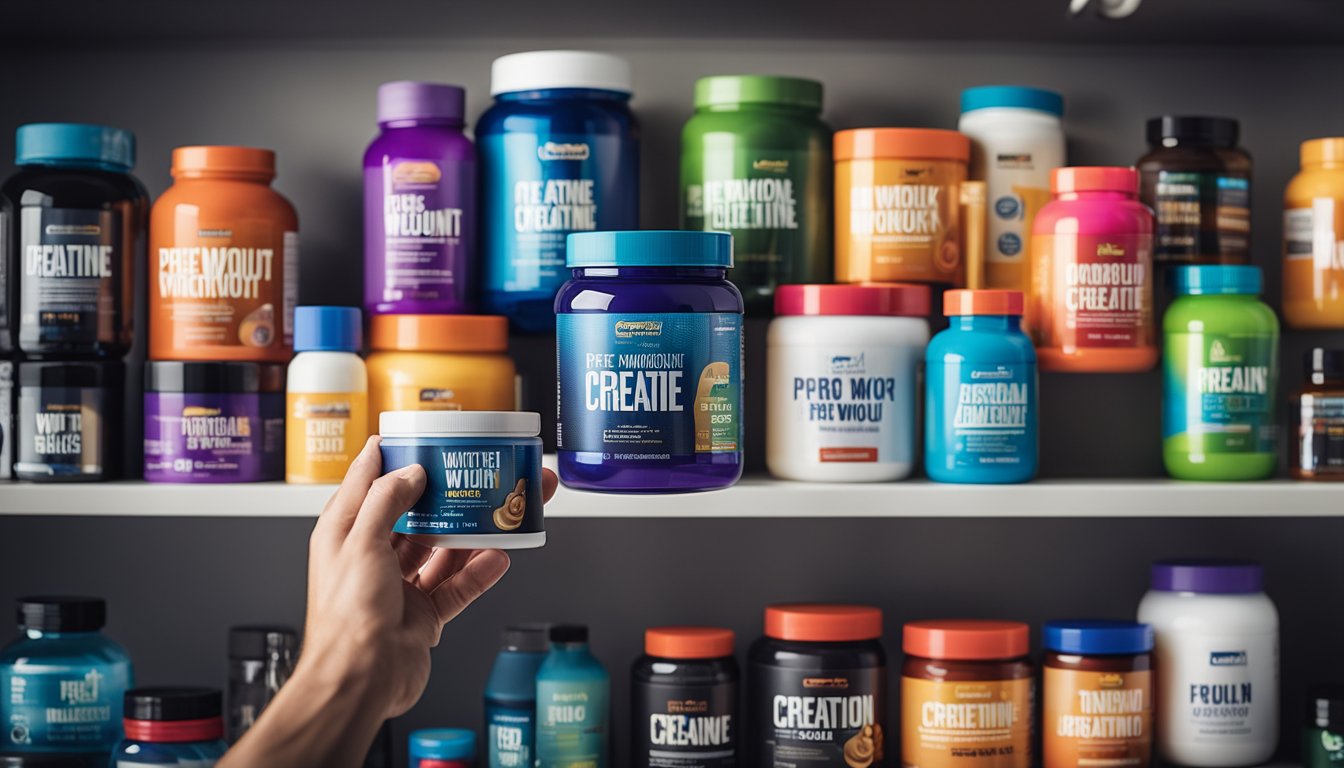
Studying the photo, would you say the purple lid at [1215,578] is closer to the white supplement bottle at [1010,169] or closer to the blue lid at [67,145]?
the white supplement bottle at [1010,169]

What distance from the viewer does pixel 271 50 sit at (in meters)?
1.46

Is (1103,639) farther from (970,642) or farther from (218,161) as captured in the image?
(218,161)

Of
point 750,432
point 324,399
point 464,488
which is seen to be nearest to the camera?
point 464,488

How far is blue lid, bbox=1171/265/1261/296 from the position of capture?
1.30 m

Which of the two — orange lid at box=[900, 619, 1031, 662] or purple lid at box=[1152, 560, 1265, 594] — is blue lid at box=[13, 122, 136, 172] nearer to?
orange lid at box=[900, 619, 1031, 662]

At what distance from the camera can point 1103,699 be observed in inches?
49.6

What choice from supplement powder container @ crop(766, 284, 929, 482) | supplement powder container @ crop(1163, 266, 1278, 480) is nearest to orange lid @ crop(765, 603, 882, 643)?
supplement powder container @ crop(766, 284, 929, 482)

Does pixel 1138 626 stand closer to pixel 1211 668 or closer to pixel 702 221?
pixel 1211 668

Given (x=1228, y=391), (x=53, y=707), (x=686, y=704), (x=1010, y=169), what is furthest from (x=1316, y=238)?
(x=53, y=707)

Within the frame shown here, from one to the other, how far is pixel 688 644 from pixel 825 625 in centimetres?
13

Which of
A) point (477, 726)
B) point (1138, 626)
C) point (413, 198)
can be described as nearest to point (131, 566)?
point (477, 726)

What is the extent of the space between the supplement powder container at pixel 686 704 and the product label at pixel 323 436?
33cm

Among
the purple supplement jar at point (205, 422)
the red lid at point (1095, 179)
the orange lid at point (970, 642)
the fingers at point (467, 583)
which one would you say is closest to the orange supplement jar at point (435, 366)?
the purple supplement jar at point (205, 422)

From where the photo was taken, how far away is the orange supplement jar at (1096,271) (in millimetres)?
1276
